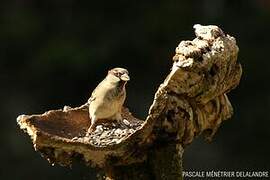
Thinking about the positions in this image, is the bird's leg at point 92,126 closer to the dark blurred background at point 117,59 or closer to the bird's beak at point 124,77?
the bird's beak at point 124,77

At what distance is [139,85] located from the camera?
7453 mm

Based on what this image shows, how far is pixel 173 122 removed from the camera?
7.95 ft

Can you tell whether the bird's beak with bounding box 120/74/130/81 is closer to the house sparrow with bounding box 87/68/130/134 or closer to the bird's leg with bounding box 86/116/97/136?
the house sparrow with bounding box 87/68/130/134

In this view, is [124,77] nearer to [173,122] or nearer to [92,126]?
[92,126]

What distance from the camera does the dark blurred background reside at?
23.0ft

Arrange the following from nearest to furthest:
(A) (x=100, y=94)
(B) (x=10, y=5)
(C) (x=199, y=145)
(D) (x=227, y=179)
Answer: (A) (x=100, y=94) → (D) (x=227, y=179) → (C) (x=199, y=145) → (B) (x=10, y=5)

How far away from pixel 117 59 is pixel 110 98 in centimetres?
486

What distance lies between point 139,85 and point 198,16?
0.79 meters

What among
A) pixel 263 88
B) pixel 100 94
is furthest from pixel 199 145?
pixel 100 94

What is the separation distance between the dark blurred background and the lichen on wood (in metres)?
4.07

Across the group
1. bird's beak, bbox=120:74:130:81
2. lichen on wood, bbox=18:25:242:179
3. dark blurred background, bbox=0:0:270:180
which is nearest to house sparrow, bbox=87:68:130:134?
bird's beak, bbox=120:74:130:81

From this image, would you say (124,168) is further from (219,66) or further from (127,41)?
(127,41)

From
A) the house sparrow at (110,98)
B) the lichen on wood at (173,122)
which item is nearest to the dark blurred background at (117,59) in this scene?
the house sparrow at (110,98)

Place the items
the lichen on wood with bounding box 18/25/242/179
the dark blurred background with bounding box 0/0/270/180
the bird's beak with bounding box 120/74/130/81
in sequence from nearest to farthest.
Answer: the lichen on wood with bounding box 18/25/242/179, the bird's beak with bounding box 120/74/130/81, the dark blurred background with bounding box 0/0/270/180
